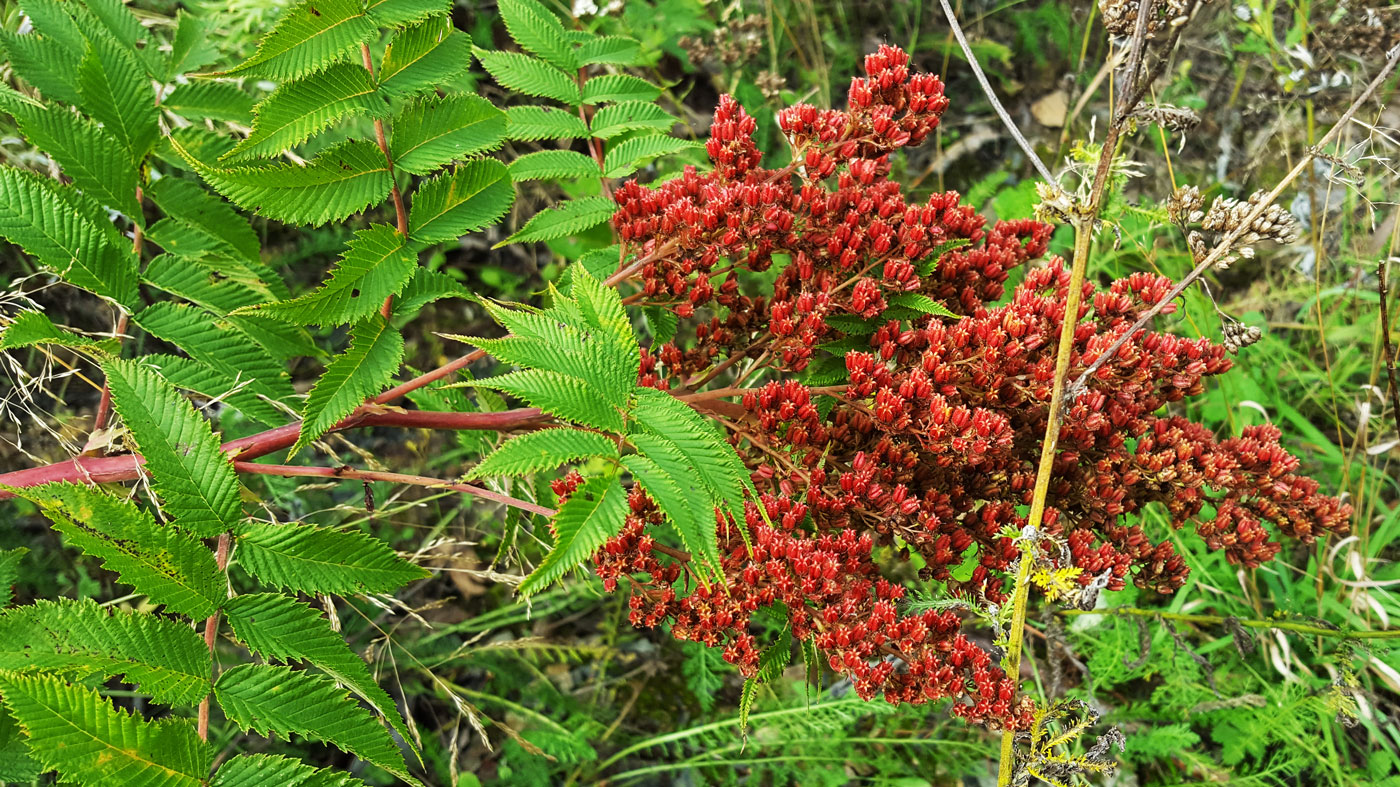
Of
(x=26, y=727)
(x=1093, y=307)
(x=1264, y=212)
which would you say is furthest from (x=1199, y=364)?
(x=26, y=727)

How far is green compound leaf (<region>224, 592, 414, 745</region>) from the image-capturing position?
170cm

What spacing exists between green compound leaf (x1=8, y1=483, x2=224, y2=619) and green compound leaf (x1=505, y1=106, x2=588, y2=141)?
1.35 metres

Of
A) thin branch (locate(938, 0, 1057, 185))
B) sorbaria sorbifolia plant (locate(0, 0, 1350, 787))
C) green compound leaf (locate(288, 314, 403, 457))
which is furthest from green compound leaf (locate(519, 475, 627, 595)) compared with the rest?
thin branch (locate(938, 0, 1057, 185))

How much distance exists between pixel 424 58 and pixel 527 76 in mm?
688

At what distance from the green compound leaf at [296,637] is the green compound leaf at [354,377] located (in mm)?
308

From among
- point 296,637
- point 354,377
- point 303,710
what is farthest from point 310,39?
point 303,710

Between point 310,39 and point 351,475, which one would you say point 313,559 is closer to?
point 351,475

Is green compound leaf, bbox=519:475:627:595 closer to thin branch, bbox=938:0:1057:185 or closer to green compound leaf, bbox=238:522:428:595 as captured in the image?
green compound leaf, bbox=238:522:428:595

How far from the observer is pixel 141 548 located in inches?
64.5

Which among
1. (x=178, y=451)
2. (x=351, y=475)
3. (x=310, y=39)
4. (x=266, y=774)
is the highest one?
(x=310, y=39)

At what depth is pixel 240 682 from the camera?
1632 millimetres

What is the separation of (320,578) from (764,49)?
4.32 metres

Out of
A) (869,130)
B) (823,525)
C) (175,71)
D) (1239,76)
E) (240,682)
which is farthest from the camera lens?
(1239,76)

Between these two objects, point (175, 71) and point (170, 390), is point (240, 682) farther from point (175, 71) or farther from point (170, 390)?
point (175, 71)
